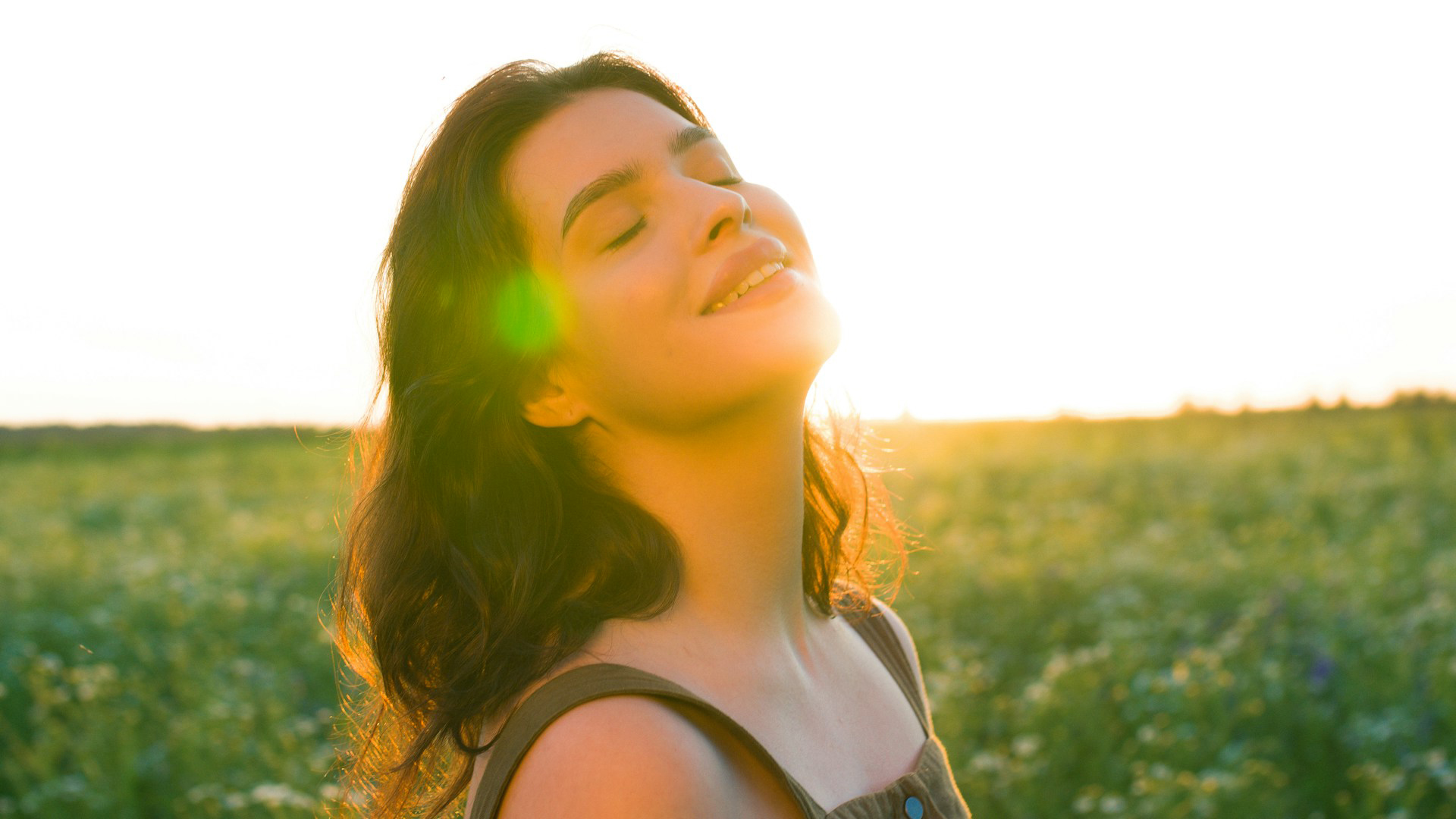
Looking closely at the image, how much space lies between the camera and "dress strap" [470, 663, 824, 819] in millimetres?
1184

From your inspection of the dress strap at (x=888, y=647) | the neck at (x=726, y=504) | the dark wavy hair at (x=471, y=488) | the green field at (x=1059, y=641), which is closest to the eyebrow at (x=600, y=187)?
the dark wavy hair at (x=471, y=488)

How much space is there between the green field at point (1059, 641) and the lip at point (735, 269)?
0.95 meters

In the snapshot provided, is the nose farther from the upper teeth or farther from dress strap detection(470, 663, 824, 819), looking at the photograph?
dress strap detection(470, 663, 824, 819)

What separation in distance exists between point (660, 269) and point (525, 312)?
257mm

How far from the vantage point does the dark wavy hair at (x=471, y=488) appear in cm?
145

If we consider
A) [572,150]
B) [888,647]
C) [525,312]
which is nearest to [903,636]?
[888,647]

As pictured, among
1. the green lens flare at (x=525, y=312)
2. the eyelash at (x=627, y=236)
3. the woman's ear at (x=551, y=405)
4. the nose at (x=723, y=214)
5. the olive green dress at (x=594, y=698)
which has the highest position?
the nose at (x=723, y=214)

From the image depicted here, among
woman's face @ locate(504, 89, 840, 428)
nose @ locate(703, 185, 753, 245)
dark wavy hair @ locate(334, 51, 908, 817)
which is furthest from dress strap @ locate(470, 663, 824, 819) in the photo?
nose @ locate(703, 185, 753, 245)

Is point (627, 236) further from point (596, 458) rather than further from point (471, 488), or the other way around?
point (471, 488)

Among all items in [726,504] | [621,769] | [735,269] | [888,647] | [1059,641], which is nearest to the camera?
[621,769]

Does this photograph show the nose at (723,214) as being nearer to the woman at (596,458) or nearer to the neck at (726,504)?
the woman at (596,458)

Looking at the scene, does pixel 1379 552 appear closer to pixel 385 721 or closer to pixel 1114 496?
pixel 1114 496

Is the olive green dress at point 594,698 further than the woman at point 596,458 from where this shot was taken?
No

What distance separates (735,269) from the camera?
1.40 m
